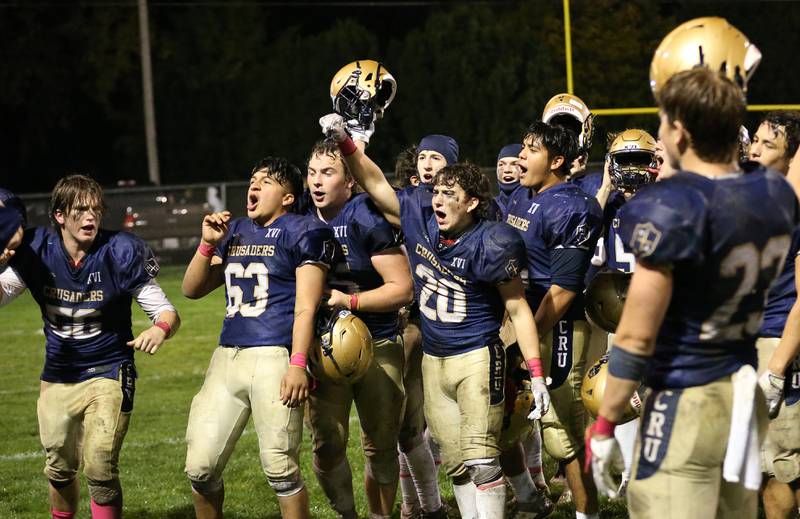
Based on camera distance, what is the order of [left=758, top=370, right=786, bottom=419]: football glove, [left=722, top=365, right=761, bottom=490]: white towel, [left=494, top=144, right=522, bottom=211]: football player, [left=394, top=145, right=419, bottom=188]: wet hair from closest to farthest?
[left=722, top=365, right=761, bottom=490]: white towel, [left=758, top=370, right=786, bottom=419]: football glove, [left=394, top=145, right=419, bottom=188]: wet hair, [left=494, top=144, right=522, bottom=211]: football player

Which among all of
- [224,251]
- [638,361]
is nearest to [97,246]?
[224,251]

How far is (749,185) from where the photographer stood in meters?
3.29

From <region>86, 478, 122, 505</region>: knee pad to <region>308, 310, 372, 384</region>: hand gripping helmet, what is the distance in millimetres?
1045

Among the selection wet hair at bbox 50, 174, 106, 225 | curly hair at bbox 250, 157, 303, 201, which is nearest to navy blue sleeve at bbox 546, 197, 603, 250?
curly hair at bbox 250, 157, 303, 201

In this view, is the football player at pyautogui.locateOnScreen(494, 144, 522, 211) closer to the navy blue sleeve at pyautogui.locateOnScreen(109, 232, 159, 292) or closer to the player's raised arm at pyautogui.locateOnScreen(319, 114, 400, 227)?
the player's raised arm at pyautogui.locateOnScreen(319, 114, 400, 227)

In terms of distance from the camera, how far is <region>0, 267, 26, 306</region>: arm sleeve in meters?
5.27

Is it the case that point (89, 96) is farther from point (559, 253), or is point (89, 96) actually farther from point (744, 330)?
point (744, 330)

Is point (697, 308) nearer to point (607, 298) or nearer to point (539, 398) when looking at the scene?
point (539, 398)

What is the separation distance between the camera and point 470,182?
496cm

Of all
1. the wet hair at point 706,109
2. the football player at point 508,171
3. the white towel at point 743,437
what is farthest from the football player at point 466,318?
the football player at point 508,171

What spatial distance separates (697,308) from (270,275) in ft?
7.25

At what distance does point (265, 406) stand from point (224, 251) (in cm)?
76

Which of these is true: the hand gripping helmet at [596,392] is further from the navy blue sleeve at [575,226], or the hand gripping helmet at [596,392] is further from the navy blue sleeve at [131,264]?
the navy blue sleeve at [131,264]

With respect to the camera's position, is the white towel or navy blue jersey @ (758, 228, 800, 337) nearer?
the white towel
